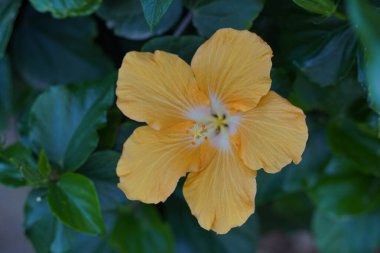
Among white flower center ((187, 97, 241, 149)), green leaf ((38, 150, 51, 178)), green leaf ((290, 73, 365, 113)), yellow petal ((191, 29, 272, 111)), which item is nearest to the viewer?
yellow petal ((191, 29, 272, 111))

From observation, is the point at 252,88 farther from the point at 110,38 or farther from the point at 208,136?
the point at 110,38

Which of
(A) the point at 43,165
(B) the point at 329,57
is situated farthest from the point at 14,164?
(B) the point at 329,57

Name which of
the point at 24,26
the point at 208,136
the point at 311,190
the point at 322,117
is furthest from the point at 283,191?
the point at 24,26

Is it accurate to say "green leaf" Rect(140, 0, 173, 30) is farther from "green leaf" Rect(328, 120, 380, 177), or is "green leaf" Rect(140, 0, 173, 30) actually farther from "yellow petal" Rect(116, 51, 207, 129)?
"green leaf" Rect(328, 120, 380, 177)

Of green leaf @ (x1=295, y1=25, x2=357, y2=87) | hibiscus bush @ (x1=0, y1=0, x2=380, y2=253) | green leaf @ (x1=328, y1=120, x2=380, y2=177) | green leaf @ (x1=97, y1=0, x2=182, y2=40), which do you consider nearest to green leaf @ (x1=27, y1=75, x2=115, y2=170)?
hibiscus bush @ (x1=0, y1=0, x2=380, y2=253)

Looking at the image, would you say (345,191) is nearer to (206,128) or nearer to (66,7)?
(206,128)

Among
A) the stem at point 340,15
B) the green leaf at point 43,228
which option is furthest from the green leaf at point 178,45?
the green leaf at point 43,228
